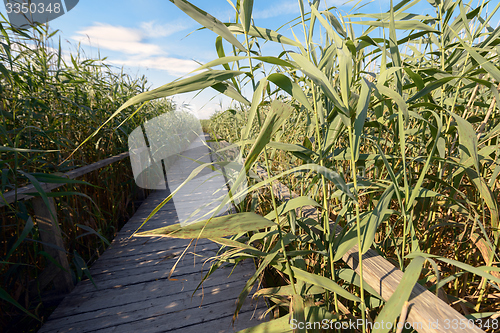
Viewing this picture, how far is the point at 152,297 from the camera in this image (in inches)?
54.6

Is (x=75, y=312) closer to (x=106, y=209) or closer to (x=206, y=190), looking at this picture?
(x=106, y=209)

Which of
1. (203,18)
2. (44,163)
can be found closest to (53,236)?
(44,163)

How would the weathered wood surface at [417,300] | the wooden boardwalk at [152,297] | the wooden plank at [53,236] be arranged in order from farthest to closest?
1. the wooden plank at [53,236]
2. the wooden boardwalk at [152,297]
3. the weathered wood surface at [417,300]

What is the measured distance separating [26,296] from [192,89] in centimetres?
154

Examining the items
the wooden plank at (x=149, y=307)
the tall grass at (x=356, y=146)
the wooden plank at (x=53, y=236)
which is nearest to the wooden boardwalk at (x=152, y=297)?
the wooden plank at (x=149, y=307)

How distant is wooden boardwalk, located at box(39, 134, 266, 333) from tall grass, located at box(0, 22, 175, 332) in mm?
140

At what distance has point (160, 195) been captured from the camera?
3457 millimetres

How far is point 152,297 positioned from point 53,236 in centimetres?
64

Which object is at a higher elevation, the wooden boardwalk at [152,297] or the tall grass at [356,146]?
the tall grass at [356,146]

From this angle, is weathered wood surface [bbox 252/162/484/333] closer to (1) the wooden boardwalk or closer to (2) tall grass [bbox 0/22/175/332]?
(1) the wooden boardwalk

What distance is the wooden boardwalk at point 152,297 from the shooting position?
1.18 metres

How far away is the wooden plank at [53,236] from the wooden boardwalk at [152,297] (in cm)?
10

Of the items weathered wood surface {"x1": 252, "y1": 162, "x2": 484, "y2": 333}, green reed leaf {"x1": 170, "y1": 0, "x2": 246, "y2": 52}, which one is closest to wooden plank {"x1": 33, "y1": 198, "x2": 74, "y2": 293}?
green reed leaf {"x1": 170, "y1": 0, "x2": 246, "y2": 52}

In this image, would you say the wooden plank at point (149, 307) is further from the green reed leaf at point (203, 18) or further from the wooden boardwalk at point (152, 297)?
the green reed leaf at point (203, 18)
